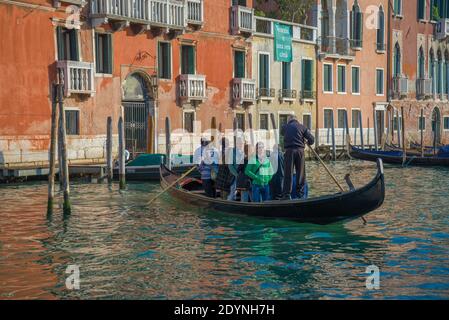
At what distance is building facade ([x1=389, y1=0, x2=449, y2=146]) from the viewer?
30672 mm

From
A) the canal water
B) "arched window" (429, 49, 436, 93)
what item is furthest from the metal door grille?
"arched window" (429, 49, 436, 93)

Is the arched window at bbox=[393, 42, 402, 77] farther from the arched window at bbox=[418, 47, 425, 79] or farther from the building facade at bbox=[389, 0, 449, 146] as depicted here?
the arched window at bbox=[418, 47, 425, 79]

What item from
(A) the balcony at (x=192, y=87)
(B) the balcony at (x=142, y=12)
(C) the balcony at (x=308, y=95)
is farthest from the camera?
(C) the balcony at (x=308, y=95)

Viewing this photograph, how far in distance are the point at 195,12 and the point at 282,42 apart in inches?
188

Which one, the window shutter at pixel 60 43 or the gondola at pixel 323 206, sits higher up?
the window shutter at pixel 60 43

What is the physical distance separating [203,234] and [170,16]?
11697 millimetres

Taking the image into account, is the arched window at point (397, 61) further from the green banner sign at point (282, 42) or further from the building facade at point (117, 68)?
the building facade at point (117, 68)

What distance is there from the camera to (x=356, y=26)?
28156mm

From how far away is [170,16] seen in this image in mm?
19375

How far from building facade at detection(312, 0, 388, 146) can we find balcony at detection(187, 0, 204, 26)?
699 centimetres

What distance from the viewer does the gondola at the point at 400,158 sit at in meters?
21.5

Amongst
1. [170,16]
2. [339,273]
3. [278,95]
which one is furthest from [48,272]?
[278,95]

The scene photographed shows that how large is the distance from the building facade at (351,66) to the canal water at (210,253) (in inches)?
595

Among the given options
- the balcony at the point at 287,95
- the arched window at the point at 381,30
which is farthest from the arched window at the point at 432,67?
the balcony at the point at 287,95
